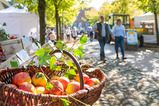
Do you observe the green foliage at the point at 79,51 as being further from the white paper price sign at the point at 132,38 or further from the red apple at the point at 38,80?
the white paper price sign at the point at 132,38

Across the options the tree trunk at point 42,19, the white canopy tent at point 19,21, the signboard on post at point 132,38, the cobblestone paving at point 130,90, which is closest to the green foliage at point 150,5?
the signboard on post at point 132,38

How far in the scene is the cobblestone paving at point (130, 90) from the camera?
3.44 metres

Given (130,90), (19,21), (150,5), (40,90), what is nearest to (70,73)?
(40,90)

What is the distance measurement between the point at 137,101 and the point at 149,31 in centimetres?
1245

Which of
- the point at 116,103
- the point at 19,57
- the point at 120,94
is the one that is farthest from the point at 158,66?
the point at 19,57

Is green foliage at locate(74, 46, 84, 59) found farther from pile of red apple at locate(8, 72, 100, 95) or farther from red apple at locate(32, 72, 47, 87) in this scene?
red apple at locate(32, 72, 47, 87)

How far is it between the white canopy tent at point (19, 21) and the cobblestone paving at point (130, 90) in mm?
6589

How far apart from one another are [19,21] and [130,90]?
8295mm

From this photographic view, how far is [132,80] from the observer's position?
4.80 m

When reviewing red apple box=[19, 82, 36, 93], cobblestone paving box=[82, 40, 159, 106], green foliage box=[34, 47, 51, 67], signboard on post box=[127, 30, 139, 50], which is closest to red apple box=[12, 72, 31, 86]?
red apple box=[19, 82, 36, 93]

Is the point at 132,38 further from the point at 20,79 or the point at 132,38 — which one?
the point at 20,79

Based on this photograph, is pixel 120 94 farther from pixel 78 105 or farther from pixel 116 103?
pixel 78 105

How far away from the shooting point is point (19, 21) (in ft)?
34.1

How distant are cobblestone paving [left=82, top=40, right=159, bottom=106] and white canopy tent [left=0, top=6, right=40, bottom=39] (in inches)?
259
